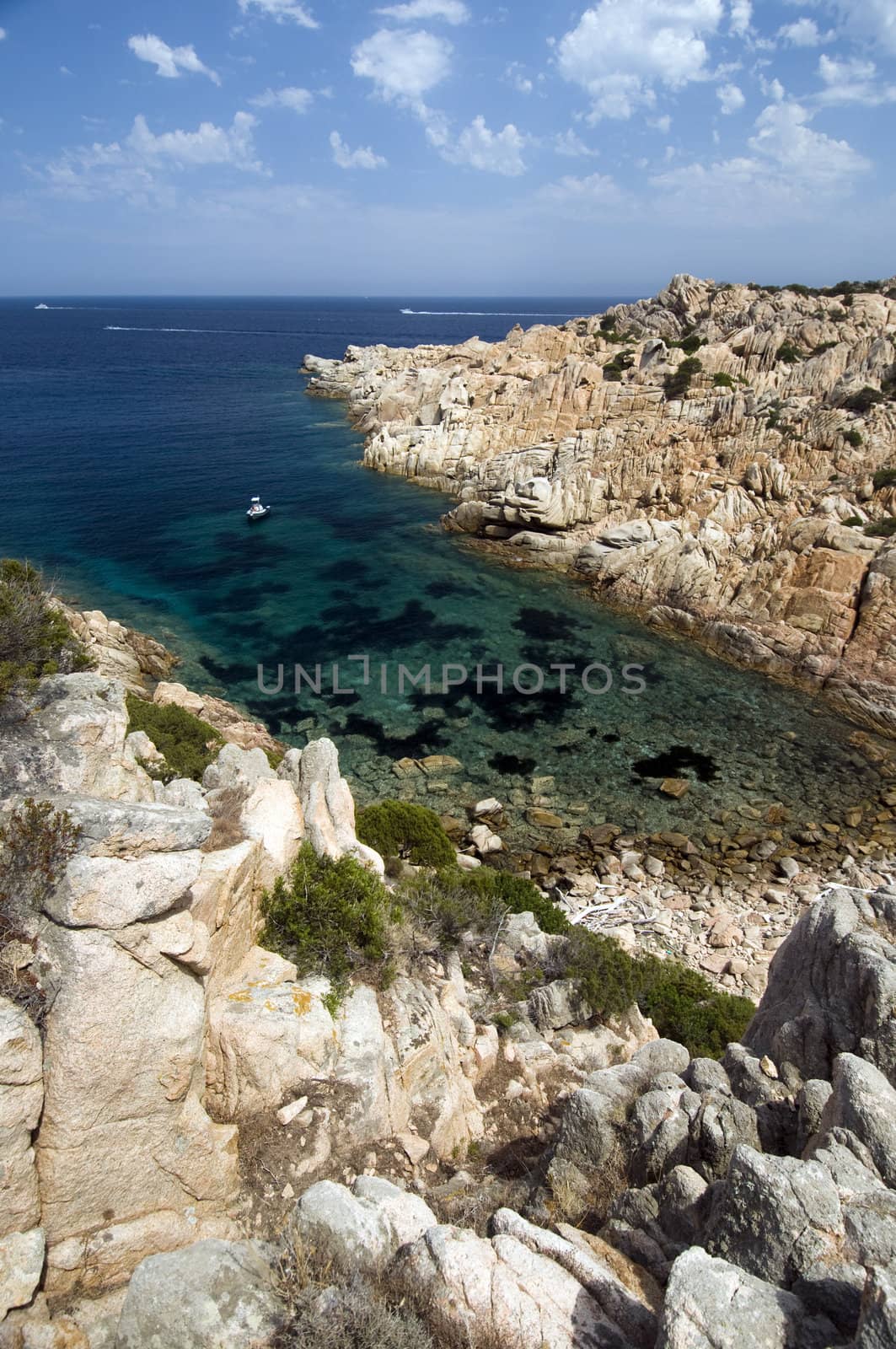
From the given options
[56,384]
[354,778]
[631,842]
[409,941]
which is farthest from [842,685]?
[56,384]

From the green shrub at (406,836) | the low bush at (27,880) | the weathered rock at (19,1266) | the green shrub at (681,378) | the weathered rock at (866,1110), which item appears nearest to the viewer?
the weathered rock at (19,1266)

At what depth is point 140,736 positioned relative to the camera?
1570 cm

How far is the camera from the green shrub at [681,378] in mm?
55750

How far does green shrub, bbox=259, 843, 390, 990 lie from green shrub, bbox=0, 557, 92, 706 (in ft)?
15.4

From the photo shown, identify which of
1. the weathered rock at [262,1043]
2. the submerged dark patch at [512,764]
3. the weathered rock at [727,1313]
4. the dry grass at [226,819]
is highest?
the dry grass at [226,819]

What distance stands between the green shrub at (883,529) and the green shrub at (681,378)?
2313 centimetres

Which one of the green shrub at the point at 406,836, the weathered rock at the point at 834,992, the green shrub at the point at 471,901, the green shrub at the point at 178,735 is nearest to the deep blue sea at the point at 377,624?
the green shrub at the point at 406,836

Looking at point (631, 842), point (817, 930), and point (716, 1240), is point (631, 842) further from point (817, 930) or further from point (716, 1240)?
point (716, 1240)

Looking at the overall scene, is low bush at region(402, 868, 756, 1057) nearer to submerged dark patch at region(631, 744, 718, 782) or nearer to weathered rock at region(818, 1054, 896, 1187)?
weathered rock at region(818, 1054, 896, 1187)

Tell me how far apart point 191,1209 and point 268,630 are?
32.1 metres

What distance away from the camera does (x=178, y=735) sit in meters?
20.9

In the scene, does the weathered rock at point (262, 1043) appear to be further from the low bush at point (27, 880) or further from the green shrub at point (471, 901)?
the green shrub at point (471, 901)

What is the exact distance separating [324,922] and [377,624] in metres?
29.4

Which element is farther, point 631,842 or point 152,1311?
point 631,842
